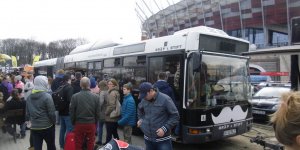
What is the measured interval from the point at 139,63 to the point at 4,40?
82.9 metres

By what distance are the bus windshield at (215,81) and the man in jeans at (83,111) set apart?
7.38 ft

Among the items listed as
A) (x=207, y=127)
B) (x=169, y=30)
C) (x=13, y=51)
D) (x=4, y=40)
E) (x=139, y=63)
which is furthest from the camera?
(x=4, y=40)

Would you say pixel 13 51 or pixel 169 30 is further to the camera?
pixel 13 51

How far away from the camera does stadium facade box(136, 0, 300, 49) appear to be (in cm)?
4265

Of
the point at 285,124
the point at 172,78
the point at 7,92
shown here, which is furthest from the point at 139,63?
the point at 285,124

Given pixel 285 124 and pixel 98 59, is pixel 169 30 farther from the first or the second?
pixel 285 124

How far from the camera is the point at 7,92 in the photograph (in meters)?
10.4

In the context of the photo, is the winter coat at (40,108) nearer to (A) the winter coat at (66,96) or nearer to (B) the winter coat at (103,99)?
(A) the winter coat at (66,96)

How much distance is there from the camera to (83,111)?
19.7 ft

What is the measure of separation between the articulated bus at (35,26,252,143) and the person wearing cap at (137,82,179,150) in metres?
2.16

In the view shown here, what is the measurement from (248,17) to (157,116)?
44.2m

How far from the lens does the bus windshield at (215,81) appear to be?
23.6 ft

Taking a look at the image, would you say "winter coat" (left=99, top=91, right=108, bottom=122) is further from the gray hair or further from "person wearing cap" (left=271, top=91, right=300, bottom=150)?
"person wearing cap" (left=271, top=91, right=300, bottom=150)

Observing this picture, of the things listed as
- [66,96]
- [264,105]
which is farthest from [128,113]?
[264,105]
